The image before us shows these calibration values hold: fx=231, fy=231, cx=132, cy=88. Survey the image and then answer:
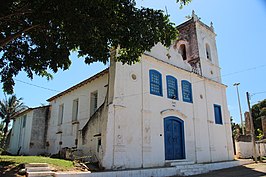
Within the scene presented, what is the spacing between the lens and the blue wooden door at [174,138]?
48.3 ft

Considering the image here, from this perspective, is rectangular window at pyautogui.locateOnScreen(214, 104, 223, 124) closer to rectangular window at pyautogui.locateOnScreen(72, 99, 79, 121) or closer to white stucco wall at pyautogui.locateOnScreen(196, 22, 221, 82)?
white stucco wall at pyautogui.locateOnScreen(196, 22, 221, 82)

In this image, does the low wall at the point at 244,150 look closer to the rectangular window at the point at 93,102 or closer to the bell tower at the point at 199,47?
the bell tower at the point at 199,47

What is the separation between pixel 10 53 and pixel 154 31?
7593 millimetres

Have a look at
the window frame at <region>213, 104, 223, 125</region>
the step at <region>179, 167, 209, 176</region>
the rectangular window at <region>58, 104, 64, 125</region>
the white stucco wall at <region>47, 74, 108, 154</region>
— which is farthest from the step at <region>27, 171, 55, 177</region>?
the window frame at <region>213, 104, 223, 125</region>

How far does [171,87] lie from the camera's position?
16172mm

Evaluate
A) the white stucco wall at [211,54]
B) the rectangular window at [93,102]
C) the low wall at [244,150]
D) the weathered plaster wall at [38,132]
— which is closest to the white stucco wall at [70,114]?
the rectangular window at [93,102]

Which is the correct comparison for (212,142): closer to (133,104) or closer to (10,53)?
(133,104)

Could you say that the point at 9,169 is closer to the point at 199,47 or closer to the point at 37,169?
the point at 37,169

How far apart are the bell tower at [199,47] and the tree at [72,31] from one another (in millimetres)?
10108

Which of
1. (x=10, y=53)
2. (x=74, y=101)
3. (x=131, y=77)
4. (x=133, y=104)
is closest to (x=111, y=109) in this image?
(x=133, y=104)

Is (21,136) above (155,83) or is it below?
below

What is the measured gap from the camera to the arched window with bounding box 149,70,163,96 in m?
14.9

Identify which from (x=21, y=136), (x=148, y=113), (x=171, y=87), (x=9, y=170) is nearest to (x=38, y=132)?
(x=21, y=136)

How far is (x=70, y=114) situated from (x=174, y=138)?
352 inches
